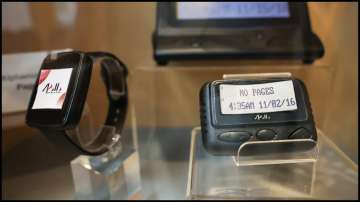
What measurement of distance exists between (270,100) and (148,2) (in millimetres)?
409

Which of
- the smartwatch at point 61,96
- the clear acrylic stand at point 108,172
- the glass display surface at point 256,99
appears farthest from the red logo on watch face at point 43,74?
the glass display surface at point 256,99

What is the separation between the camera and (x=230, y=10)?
0.57 meters

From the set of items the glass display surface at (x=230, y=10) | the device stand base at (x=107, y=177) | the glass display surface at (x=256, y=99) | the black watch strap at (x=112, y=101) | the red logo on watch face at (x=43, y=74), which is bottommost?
the device stand base at (x=107, y=177)

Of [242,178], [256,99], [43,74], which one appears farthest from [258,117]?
[43,74]

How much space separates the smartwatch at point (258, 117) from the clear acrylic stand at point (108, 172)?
0.77ft

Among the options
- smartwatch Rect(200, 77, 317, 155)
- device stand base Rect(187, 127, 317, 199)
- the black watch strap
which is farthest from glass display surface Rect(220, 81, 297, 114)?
the black watch strap

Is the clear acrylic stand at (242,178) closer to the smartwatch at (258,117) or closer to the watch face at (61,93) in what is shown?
the smartwatch at (258,117)

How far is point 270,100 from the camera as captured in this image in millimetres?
335

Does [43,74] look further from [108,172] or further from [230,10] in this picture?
[230,10]

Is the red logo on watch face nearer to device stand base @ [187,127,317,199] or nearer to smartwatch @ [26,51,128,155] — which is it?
smartwatch @ [26,51,128,155]

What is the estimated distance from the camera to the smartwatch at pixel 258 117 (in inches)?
13.1

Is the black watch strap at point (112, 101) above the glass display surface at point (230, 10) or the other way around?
the other way around

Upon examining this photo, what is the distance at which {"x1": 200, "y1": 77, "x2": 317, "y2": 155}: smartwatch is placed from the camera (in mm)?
334

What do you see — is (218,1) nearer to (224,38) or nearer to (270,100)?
(224,38)
